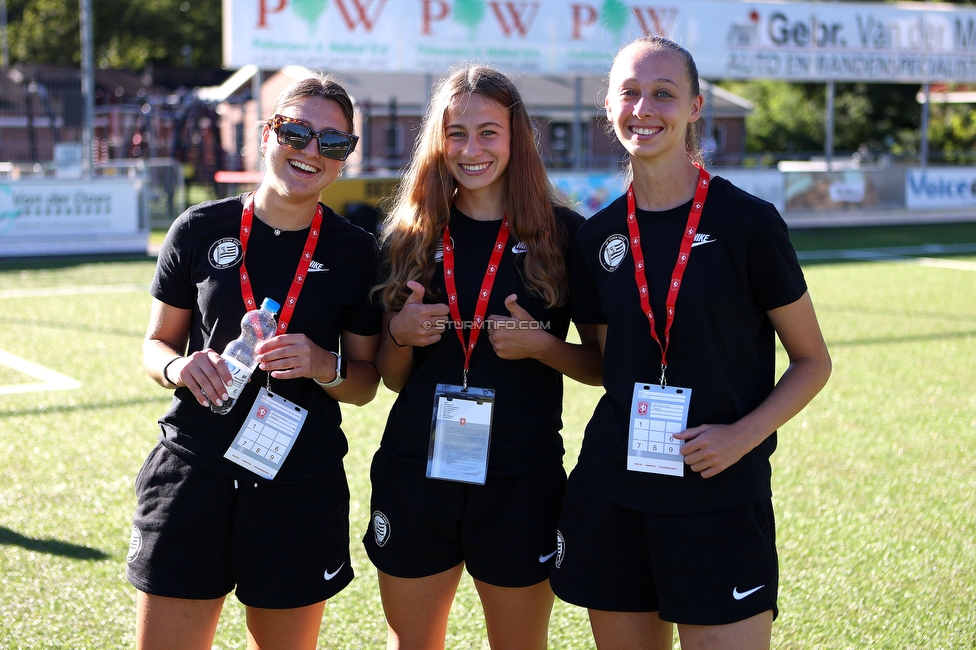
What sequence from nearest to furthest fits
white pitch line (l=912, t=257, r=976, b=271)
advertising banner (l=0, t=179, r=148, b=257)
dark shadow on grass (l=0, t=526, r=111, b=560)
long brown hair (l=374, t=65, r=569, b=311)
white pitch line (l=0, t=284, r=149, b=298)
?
1. long brown hair (l=374, t=65, r=569, b=311)
2. dark shadow on grass (l=0, t=526, r=111, b=560)
3. white pitch line (l=0, t=284, r=149, b=298)
4. white pitch line (l=912, t=257, r=976, b=271)
5. advertising banner (l=0, t=179, r=148, b=257)

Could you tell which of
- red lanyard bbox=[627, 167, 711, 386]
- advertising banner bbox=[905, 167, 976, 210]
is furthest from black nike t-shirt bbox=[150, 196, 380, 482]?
advertising banner bbox=[905, 167, 976, 210]

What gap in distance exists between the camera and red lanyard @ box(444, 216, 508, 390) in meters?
2.70

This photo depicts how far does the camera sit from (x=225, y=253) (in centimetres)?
263

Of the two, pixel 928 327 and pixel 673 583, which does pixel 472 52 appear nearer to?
pixel 928 327

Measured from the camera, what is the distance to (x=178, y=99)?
89.8ft

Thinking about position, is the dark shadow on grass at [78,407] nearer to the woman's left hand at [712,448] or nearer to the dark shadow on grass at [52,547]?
→ the dark shadow on grass at [52,547]

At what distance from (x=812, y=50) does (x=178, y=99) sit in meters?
17.5

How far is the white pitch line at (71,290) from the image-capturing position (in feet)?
37.9

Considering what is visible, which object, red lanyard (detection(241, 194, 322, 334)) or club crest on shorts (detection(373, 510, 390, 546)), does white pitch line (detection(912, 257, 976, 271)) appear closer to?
club crest on shorts (detection(373, 510, 390, 546))

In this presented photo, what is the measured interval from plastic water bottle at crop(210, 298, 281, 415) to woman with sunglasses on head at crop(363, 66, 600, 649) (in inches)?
13.4

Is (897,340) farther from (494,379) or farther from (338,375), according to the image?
(338,375)

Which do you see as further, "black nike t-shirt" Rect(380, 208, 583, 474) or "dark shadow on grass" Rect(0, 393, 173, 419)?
"dark shadow on grass" Rect(0, 393, 173, 419)

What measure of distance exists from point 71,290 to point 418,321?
10.6m

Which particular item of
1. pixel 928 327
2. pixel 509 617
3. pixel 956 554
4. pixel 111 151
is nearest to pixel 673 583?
pixel 509 617
